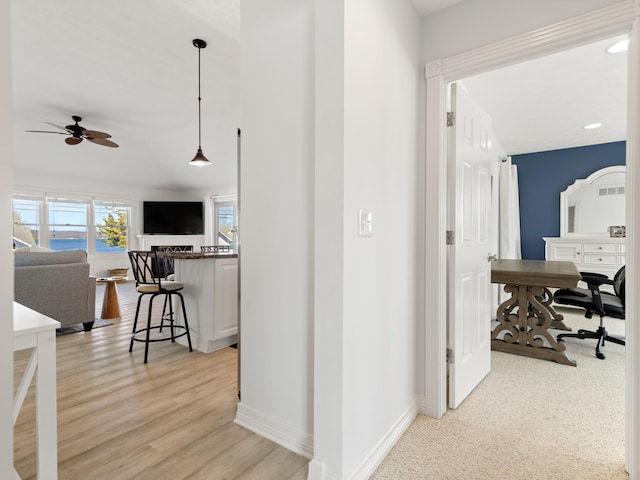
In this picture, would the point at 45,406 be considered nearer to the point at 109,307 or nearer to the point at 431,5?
the point at 431,5

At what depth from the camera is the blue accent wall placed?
190 inches

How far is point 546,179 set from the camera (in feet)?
17.0

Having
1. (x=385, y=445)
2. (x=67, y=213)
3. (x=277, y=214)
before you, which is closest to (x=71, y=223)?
(x=67, y=213)

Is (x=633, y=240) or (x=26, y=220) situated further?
(x=26, y=220)

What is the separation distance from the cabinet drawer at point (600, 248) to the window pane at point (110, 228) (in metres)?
9.49

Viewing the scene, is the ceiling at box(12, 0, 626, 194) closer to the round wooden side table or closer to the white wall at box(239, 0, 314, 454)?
the white wall at box(239, 0, 314, 454)

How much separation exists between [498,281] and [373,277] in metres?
2.15

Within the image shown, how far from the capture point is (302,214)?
1.61 meters

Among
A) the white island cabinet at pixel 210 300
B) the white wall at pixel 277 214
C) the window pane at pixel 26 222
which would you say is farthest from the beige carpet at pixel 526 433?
the window pane at pixel 26 222

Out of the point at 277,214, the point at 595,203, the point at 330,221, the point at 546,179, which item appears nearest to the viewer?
the point at 330,221

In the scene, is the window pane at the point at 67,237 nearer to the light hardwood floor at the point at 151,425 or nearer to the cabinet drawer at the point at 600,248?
the light hardwood floor at the point at 151,425

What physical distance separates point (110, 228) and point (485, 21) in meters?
8.70

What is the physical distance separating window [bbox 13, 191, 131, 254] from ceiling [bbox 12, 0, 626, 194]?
2.90ft

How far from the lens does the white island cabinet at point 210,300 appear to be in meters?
3.04
